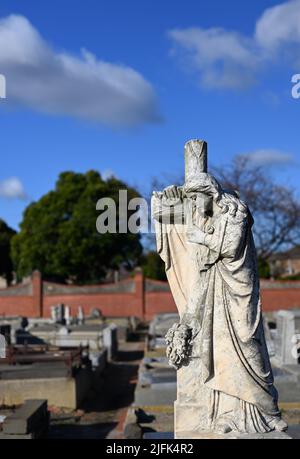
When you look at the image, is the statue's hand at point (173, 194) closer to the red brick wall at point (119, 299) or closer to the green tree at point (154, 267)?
the red brick wall at point (119, 299)

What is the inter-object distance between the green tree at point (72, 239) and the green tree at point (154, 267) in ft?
4.07

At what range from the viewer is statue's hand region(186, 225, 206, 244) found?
5.58 m

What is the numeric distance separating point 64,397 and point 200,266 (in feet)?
29.5

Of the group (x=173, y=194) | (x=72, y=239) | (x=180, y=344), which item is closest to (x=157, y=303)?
(x=72, y=239)

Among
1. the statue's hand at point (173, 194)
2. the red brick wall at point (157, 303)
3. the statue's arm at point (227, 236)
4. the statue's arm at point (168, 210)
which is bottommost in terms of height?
the red brick wall at point (157, 303)

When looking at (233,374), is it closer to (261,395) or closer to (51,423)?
(261,395)

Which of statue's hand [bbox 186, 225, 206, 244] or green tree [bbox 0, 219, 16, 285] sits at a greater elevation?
green tree [bbox 0, 219, 16, 285]

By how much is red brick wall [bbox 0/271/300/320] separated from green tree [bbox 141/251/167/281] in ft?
29.2

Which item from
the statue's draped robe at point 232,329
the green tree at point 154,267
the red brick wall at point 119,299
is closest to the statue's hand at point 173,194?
the statue's draped robe at point 232,329

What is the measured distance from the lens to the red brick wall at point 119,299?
37719mm

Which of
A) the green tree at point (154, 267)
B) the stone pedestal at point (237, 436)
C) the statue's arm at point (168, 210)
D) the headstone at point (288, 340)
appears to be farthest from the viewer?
the green tree at point (154, 267)

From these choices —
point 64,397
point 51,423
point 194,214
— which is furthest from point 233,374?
point 64,397

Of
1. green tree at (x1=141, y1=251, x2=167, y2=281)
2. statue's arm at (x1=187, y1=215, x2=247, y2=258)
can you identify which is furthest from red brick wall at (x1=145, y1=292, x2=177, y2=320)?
statue's arm at (x1=187, y1=215, x2=247, y2=258)

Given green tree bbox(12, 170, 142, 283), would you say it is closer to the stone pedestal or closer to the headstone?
the headstone
